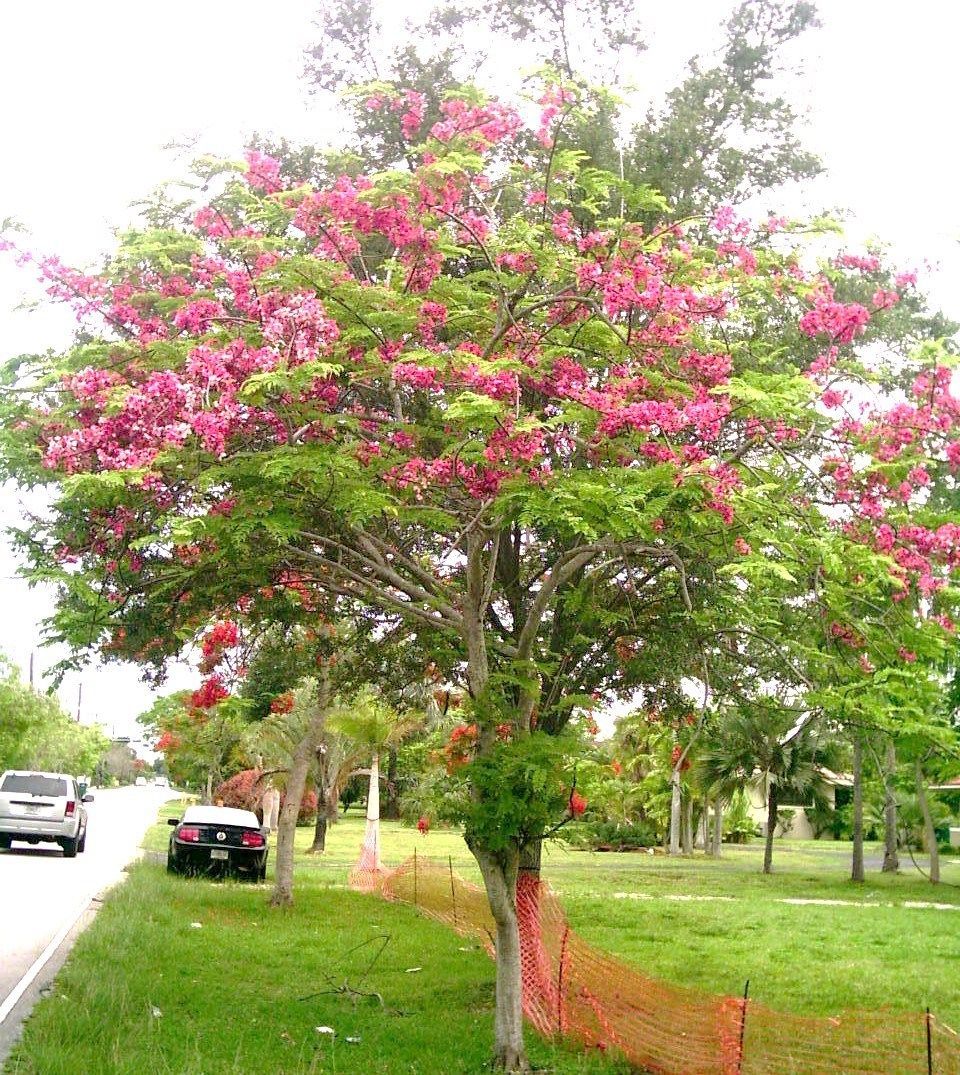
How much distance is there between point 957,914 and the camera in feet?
75.6

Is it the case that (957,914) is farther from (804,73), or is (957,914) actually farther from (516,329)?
(516,329)

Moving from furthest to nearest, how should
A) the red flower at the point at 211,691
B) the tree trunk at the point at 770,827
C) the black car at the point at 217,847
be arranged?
the tree trunk at the point at 770,827 < the black car at the point at 217,847 < the red flower at the point at 211,691

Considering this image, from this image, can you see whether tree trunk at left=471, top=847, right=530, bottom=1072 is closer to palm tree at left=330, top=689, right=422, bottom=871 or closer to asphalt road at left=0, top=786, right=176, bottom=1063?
asphalt road at left=0, top=786, right=176, bottom=1063

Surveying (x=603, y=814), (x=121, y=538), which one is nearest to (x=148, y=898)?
(x=121, y=538)

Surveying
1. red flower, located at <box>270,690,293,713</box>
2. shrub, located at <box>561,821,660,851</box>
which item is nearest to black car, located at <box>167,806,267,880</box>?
red flower, located at <box>270,690,293,713</box>

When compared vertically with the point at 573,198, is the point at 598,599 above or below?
below

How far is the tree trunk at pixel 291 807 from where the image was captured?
1797cm

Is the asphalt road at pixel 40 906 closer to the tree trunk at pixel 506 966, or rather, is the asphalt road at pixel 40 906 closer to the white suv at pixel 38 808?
the white suv at pixel 38 808

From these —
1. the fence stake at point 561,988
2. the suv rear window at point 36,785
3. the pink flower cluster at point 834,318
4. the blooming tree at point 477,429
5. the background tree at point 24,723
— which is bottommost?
the fence stake at point 561,988

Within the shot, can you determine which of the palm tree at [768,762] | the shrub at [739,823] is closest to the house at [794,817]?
the shrub at [739,823]

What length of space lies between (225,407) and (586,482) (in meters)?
2.43

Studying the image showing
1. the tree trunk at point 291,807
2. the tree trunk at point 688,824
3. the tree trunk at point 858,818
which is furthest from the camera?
the tree trunk at point 688,824

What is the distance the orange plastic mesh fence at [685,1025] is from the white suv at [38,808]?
16.1 metres

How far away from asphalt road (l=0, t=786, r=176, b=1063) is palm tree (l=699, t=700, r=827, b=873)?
15.5 metres
